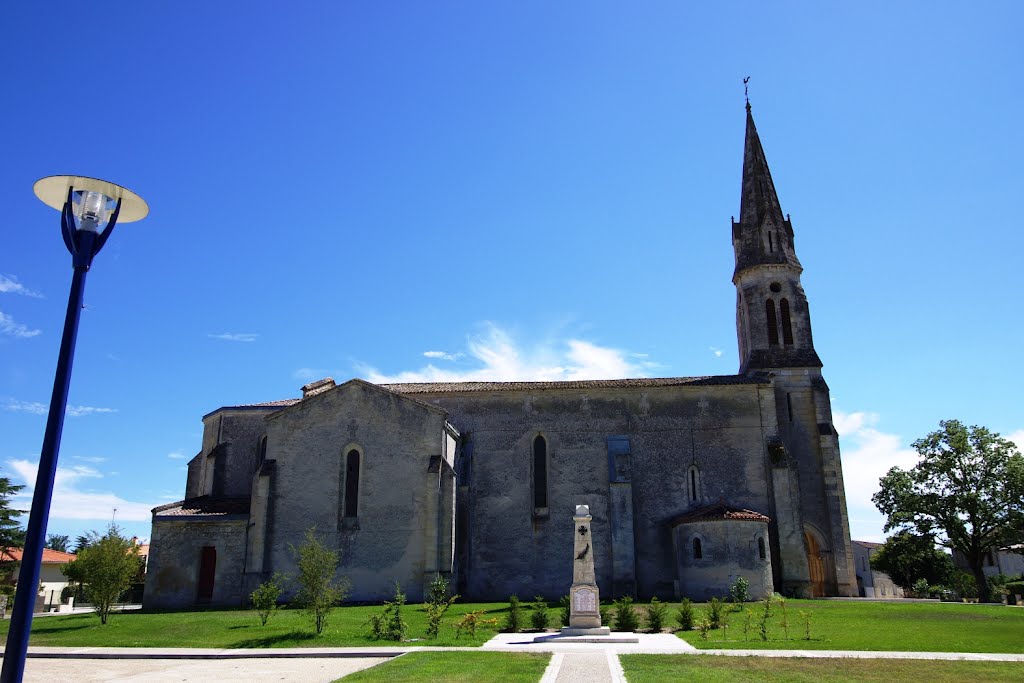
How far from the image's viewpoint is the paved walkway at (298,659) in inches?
503

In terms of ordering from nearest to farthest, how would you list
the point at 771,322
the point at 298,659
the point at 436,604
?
1. the point at 298,659
2. the point at 436,604
3. the point at 771,322

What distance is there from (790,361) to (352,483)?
890 inches

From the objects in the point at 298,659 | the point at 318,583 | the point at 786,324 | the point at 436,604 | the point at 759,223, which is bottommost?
the point at 298,659

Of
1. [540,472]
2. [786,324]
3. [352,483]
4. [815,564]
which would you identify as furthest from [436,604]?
[786,324]

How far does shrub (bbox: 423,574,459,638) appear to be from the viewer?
19.7 meters

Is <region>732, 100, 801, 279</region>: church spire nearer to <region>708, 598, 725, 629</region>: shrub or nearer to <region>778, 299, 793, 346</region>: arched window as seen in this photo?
<region>778, 299, 793, 346</region>: arched window

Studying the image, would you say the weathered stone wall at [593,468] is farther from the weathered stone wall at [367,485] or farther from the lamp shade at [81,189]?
the lamp shade at [81,189]

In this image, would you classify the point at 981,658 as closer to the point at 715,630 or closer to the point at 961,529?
the point at 715,630

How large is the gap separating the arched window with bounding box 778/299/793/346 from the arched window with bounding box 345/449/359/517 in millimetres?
22857

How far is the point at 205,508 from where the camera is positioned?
3092cm

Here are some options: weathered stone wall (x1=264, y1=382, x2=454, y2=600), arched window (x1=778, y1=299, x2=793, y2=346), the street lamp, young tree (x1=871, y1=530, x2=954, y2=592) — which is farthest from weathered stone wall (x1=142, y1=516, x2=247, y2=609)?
young tree (x1=871, y1=530, x2=954, y2=592)

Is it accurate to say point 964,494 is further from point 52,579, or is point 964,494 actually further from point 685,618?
point 52,579

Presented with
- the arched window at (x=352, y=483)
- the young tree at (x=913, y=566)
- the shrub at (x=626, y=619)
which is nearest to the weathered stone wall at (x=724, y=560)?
the shrub at (x=626, y=619)

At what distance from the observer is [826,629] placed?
19.8m
